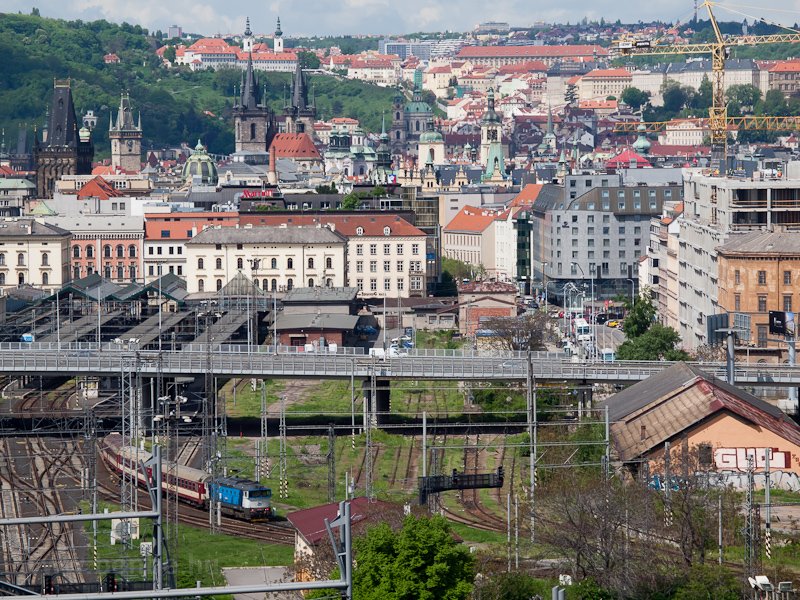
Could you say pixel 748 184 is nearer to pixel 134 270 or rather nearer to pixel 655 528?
pixel 655 528

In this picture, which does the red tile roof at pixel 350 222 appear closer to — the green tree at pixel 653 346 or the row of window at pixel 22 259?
the row of window at pixel 22 259

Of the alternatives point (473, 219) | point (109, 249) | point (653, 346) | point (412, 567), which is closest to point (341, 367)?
point (653, 346)

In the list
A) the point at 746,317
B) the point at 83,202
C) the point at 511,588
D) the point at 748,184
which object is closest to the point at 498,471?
the point at 511,588

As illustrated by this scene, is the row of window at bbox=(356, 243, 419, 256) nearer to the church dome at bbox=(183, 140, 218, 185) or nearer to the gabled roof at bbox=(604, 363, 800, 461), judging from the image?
the gabled roof at bbox=(604, 363, 800, 461)

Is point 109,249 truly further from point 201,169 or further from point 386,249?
point 201,169

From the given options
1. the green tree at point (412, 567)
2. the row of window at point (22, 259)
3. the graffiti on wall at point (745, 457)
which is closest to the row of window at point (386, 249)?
the row of window at point (22, 259)

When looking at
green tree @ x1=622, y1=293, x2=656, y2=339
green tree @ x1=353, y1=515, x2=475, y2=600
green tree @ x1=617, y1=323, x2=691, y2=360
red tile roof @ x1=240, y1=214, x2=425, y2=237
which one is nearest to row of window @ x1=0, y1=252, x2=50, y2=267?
red tile roof @ x1=240, y1=214, x2=425, y2=237
